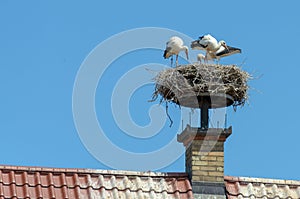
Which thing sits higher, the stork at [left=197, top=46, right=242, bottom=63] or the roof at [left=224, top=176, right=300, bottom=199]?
the stork at [left=197, top=46, right=242, bottom=63]

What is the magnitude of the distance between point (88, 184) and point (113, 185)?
0.36 m

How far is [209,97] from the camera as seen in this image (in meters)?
14.9

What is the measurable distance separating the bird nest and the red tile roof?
137 cm

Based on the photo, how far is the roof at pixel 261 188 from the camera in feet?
46.8

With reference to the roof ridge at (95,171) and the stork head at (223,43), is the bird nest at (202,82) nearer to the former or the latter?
the stork head at (223,43)

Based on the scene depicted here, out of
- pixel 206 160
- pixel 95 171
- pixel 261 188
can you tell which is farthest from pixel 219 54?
pixel 95 171

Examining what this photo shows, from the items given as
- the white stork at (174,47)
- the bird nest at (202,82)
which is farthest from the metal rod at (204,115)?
the white stork at (174,47)

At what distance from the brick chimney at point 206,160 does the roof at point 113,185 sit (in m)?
0.15

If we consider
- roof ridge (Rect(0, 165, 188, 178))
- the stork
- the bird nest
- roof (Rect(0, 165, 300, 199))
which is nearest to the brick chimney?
roof (Rect(0, 165, 300, 199))

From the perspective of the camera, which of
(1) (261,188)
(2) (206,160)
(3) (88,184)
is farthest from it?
(1) (261,188)

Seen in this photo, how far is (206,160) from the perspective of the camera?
14305 mm

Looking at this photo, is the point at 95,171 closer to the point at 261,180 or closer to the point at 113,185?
the point at 113,185

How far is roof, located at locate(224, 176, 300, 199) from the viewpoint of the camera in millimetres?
14273

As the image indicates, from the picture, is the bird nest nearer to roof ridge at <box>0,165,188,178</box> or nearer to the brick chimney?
the brick chimney
